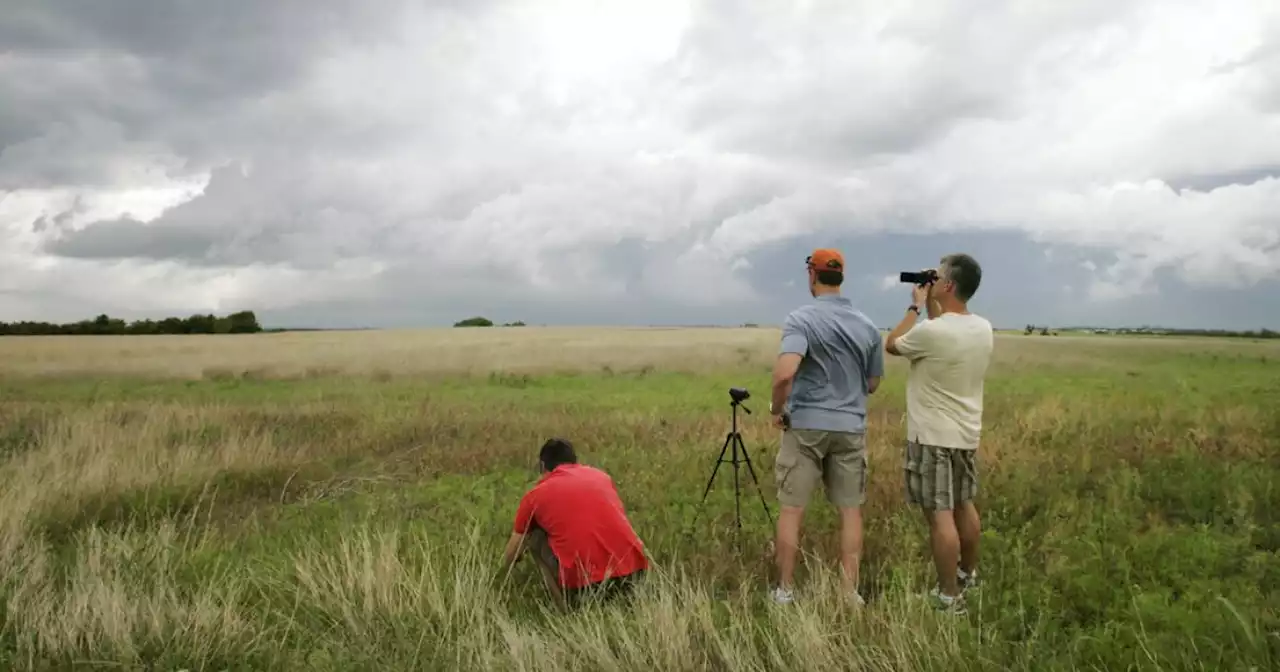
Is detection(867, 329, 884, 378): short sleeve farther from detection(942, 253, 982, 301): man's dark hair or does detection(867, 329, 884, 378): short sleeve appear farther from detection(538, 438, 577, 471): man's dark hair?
detection(538, 438, 577, 471): man's dark hair

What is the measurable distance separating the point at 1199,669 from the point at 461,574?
470 cm

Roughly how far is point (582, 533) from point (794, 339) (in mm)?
2008

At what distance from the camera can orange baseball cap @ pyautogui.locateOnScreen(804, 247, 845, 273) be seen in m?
5.80

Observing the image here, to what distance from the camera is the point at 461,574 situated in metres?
6.25

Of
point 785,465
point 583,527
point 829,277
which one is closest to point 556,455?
point 583,527

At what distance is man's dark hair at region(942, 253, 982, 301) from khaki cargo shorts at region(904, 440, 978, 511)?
107 centimetres

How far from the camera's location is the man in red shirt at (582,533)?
577 cm

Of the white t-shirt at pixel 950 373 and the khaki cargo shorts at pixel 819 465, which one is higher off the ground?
the white t-shirt at pixel 950 373

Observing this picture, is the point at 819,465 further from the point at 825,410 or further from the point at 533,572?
the point at 533,572

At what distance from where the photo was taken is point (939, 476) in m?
5.43

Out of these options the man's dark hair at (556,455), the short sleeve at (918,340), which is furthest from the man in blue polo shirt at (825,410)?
the man's dark hair at (556,455)

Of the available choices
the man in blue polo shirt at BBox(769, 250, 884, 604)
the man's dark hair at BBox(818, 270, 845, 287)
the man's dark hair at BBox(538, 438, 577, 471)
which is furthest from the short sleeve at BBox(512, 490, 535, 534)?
the man's dark hair at BBox(818, 270, 845, 287)

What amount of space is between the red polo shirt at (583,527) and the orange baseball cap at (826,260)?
2164mm

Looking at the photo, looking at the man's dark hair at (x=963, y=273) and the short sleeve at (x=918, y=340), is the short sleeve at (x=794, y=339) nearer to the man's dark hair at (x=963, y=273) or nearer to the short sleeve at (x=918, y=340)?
the short sleeve at (x=918, y=340)
